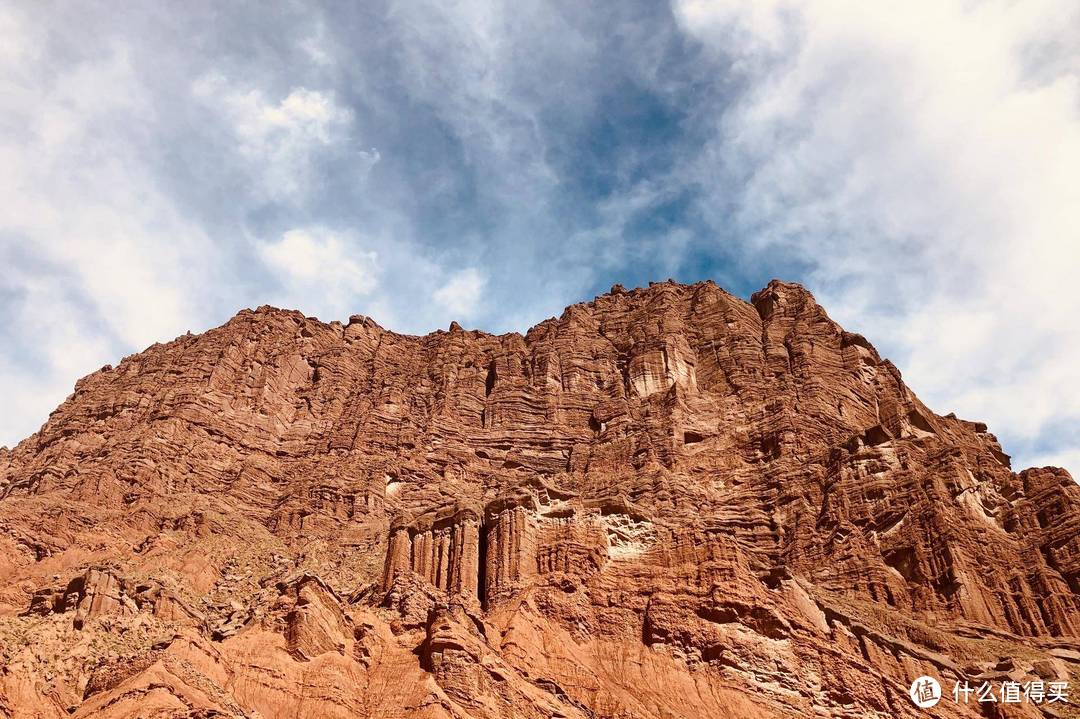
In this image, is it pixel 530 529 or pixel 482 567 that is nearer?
pixel 530 529

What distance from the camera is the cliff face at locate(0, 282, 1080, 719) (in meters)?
46.3

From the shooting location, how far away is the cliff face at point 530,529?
4634cm

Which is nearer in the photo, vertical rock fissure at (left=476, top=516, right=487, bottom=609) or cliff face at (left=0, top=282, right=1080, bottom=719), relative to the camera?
cliff face at (left=0, top=282, right=1080, bottom=719)

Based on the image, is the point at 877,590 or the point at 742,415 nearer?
the point at 877,590

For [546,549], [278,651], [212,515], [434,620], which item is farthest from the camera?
[212,515]

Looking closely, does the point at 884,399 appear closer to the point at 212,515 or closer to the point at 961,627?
the point at 961,627

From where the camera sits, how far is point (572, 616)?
57000mm

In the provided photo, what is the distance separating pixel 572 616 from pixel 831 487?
127ft

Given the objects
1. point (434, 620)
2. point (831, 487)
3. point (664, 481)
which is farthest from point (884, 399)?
point (434, 620)

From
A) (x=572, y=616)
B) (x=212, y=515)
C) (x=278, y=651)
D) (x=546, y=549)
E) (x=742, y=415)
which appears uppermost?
(x=742, y=415)

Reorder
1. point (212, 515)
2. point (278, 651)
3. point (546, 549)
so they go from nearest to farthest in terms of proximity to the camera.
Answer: point (278, 651) < point (546, 549) < point (212, 515)

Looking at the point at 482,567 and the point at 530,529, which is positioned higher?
the point at 530,529

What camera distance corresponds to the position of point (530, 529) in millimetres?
62438

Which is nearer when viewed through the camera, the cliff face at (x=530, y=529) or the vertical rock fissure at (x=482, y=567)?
the cliff face at (x=530, y=529)
